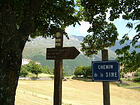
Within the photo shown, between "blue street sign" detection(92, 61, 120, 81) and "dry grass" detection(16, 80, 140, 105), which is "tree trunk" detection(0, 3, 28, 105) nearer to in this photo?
"blue street sign" detection(92, 61, 120, 81)

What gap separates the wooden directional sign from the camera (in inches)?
201

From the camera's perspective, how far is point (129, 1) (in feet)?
18.6

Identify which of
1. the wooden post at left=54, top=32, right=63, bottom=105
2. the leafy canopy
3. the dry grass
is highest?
the leafy canopy

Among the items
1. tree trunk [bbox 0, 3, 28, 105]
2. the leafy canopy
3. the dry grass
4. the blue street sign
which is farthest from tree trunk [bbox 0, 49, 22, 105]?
the dry grass

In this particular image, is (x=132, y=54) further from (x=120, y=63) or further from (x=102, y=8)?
(x=102, y=8)

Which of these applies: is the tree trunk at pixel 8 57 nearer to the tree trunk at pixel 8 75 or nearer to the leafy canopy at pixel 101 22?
the tree trunk at pixel 8 75

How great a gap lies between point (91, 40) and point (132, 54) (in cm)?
270

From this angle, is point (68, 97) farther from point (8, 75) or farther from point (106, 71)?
point (8, 75)

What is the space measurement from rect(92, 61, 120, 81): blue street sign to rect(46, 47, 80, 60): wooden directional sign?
85 centimetres

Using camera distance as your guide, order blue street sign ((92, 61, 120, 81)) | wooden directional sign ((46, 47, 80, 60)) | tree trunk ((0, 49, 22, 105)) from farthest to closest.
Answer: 1. wooden directional sign ((46, 47, 80, 60))
2. blue street sign ((92, 61, 120, 81))
3. tree trunk ((0, 49, 22, 105))

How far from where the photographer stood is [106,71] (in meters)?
4.36

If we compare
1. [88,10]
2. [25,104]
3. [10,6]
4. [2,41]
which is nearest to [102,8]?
[88,10]

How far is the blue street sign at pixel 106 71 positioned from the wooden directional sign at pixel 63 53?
0.85m

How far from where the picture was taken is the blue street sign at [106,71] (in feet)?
13.9
